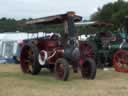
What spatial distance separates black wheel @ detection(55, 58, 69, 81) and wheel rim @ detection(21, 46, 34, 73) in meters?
2.05

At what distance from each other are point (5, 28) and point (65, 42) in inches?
1030

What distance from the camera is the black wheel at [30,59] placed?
15091mm

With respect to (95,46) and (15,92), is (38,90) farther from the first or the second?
(95,46)

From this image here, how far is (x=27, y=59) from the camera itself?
629 inches

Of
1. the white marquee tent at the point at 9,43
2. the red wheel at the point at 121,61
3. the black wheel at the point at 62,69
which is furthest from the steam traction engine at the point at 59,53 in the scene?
the white marquee tent at the point at 9,43

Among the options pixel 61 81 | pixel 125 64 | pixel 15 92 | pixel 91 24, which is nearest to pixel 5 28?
pixel 91 24

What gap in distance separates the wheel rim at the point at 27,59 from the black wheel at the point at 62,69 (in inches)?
80.8

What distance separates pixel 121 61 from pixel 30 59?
3.87 meters

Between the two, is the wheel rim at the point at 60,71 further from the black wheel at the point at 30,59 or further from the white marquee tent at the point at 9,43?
the white marquee tent at the point at 9,43

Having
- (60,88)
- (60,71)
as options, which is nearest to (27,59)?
(60,71)

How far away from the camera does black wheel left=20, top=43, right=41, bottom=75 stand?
15.1m

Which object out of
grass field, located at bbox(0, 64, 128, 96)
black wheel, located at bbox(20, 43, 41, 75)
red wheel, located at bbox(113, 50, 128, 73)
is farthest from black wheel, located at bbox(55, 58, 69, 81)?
red wheel, located at bbox(113, 50, 128, 73)

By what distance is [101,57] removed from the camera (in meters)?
19.7

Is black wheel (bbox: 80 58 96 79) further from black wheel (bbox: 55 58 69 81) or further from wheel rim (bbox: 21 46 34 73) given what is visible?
wheel rim (bbox: 21 46 34 73)
